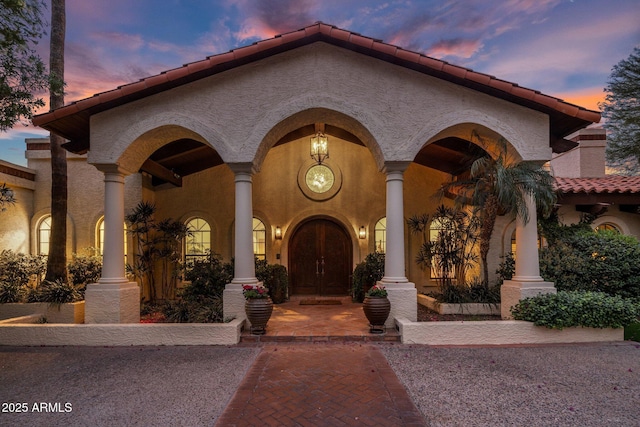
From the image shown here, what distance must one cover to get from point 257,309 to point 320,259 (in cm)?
542

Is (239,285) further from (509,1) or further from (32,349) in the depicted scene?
(509,1)

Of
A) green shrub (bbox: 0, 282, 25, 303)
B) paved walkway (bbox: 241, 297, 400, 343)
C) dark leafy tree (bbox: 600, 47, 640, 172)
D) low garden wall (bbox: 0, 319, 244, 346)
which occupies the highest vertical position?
dark leafy tree (bbox: 600, 47, 640, 172)

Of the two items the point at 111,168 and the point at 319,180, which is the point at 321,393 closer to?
the point at 111,168

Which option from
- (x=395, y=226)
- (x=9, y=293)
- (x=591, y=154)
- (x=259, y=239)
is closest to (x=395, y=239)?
(x=395, y=226)

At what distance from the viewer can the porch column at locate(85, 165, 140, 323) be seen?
6949 millimetres

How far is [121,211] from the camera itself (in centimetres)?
751

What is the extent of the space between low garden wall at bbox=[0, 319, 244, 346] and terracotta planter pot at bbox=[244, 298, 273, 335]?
29cm

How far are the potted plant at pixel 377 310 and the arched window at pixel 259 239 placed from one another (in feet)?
18.8

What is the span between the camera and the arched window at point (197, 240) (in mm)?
11633

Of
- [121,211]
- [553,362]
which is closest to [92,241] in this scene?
[121,211]

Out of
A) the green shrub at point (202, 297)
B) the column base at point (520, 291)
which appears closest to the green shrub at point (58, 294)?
the green shrub at point (202, 297)

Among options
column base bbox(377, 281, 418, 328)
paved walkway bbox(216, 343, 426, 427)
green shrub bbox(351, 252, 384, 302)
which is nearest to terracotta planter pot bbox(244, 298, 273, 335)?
paved walkway bbox(216, 343, 426, 427)

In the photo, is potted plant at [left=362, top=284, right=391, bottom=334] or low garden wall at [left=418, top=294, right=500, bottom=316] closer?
potted plant at [left=362, top=284, right=391, bottom=334]

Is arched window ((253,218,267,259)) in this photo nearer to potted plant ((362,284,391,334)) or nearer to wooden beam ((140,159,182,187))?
wooden beam ((140,159,182,187))
